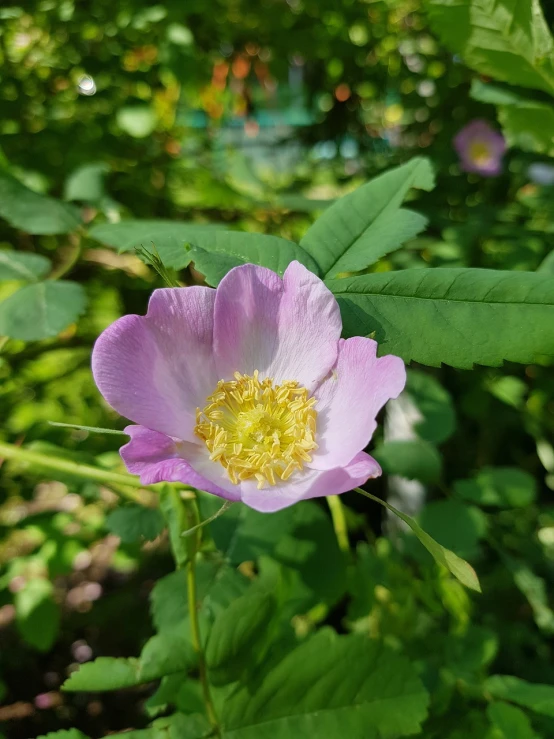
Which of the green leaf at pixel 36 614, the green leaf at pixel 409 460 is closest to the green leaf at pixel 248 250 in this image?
the green leaf at pixel 409 460

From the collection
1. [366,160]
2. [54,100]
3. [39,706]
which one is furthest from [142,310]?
[39,706]

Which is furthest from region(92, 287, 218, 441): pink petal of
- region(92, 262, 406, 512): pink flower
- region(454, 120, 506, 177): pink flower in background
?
region(454, 120, 506, 177): pink flower in background

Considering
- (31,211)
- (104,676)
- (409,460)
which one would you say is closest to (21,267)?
(31,211)

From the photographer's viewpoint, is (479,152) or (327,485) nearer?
(327,485)

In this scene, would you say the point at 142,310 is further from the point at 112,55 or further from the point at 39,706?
the point at 39,706

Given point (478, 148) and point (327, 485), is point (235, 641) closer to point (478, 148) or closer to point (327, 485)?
point (327, 485)

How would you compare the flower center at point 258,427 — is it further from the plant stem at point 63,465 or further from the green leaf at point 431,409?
the green leaf at point 431,409
